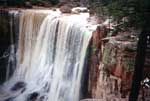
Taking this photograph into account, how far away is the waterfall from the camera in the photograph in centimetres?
1973

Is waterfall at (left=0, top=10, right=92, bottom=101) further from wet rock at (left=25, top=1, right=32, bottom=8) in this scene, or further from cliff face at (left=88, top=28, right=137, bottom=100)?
cliff face at (left=88, top=28, right=137, bottom=100)

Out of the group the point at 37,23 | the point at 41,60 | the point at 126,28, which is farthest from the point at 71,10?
the point at 126,28

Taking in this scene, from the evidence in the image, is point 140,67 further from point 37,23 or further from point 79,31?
point 37,23

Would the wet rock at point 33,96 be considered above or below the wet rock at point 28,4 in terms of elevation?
below

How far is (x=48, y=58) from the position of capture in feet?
73.6

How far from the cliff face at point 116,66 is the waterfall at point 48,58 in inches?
119

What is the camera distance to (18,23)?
80.0 ft

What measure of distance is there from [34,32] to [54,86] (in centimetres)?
446

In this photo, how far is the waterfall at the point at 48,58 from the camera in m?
19.7

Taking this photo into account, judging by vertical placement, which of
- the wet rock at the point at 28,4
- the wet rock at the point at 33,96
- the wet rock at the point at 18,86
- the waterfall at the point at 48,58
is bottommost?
the wet rock at the point at 33,96

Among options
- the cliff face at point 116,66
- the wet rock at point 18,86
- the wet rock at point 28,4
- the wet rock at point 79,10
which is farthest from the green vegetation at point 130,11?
the wet rock at point 28,4

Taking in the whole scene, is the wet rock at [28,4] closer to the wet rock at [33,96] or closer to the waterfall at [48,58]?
the waterfall at [48,58]

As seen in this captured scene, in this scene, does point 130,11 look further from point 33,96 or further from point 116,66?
point 33,96

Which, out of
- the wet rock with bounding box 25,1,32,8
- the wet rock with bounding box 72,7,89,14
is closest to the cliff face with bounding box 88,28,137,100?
the wet rock with bounding box 72,7,89,14
